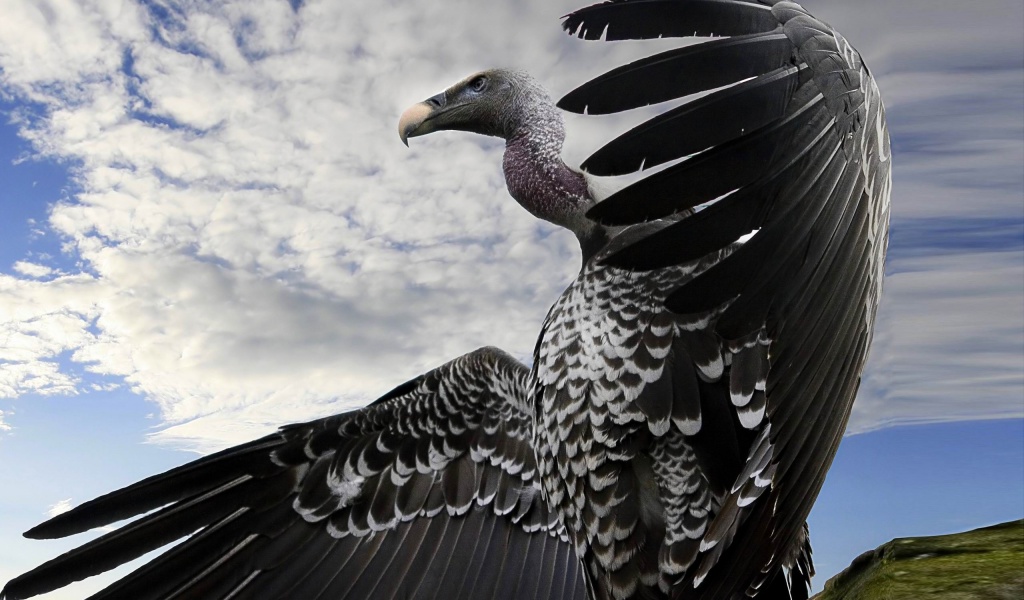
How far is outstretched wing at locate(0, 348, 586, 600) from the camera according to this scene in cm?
467

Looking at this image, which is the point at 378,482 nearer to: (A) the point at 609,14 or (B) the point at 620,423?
(B) the point at 620,423

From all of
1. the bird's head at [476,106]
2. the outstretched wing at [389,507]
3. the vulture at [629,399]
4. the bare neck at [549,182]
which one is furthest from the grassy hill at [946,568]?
the bird's head at [476,106]

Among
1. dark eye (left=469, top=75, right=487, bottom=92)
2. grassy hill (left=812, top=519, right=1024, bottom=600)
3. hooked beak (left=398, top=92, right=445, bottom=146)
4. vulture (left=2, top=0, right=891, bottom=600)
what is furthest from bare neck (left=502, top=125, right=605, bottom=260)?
grassy hill (left=812, top=519, right=1024, bottom=600)

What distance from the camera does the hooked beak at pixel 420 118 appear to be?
223 inches

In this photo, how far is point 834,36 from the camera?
2.84 meters

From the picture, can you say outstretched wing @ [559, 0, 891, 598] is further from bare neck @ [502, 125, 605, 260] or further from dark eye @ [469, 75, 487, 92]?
dark eye @ [469, 75, 487, 92]

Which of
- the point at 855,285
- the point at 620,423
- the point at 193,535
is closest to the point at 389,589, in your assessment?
Result: the point at 193,535

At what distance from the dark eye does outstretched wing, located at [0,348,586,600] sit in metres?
1.90

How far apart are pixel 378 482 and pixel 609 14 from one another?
3.52 meters

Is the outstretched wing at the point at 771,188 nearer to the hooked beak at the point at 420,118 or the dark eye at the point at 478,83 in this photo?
the dark eye at the point at 478,83

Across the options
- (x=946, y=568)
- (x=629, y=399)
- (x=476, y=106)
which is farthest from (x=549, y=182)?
(x=946, y=568)

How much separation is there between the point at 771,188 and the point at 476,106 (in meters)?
3.49

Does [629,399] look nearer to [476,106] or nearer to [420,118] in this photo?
[476,106]

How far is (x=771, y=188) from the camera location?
2.39 metres
